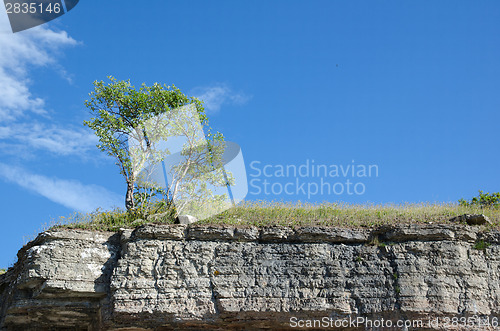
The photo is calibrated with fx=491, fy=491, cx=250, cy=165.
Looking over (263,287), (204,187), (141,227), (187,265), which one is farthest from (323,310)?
(204,187)

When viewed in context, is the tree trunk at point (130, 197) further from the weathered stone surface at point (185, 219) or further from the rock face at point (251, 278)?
the weathered stone surface at point (185, 219)

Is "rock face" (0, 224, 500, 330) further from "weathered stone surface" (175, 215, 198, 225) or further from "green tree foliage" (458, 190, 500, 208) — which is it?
"green tree foliage" (458, 190, 500, 208)

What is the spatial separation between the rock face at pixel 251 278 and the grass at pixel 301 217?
0.71 metres

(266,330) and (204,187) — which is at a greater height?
(204,187)

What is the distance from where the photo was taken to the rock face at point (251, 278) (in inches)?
576

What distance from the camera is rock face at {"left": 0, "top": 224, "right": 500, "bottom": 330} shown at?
14633 millimetres

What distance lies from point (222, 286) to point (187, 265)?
130 cm

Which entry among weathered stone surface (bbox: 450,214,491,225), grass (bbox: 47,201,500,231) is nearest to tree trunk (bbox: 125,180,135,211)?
grass (bbox: 47,201,500,231)

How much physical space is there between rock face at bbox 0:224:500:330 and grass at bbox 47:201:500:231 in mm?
712

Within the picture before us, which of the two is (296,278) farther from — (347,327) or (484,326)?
(484,326)

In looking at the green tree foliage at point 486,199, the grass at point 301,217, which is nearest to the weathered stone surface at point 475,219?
the grass at point 301,217

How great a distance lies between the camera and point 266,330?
1510 cm

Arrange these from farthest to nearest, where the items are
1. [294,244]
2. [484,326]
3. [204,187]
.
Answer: [204,187] → [294,244] → [484,326]

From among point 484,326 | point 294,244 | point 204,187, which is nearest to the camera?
point 484,326
